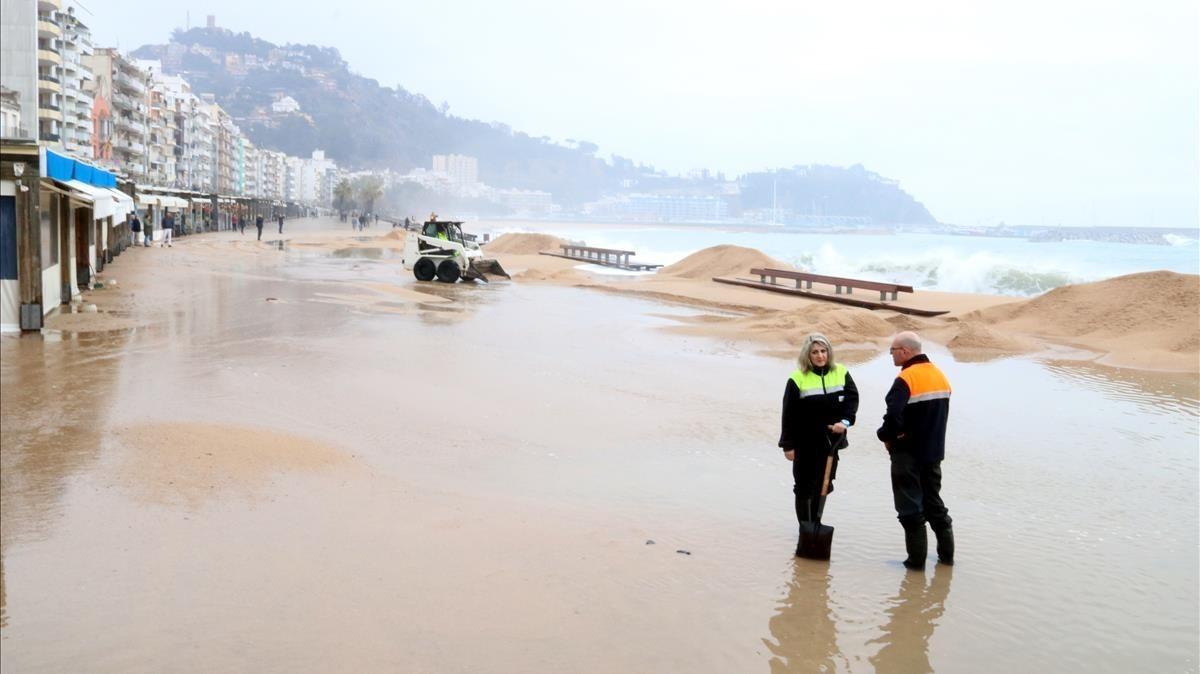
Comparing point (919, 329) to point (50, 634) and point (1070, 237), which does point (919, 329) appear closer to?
point (50, 634)

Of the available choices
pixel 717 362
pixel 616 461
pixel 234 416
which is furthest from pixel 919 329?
pixel 234 416

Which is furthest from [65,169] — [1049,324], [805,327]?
[1049,324]

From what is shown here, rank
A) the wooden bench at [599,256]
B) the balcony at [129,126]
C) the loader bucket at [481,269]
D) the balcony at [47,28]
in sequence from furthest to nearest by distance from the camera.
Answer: the balcony at [129,126]
the balcony at [47,28]
the wooden bench at [599,256]
the loader bucket at [481,269]

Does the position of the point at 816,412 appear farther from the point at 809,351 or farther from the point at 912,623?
the point at 912,623

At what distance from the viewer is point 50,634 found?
171 inches

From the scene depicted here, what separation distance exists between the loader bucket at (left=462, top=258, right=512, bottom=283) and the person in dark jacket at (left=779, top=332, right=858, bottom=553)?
2516 centimetres

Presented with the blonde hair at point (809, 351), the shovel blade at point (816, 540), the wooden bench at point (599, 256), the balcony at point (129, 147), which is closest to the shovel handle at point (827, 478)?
the shovel blade at point (816, 540)

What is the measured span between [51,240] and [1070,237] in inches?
7127

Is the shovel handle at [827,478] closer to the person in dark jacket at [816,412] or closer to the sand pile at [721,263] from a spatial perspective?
the person in dark jacket at [816,412]

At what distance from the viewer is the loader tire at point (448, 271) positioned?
99.6 ft

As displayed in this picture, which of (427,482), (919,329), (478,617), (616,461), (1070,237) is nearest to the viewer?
(478,617)

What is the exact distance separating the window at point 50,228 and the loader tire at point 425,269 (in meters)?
14.3

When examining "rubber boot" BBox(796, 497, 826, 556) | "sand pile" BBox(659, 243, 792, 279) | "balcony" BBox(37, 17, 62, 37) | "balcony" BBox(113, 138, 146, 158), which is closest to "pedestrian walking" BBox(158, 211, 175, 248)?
"sand pile" BBox(659, 243, 792, 279)

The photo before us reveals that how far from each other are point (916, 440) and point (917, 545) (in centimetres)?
66
